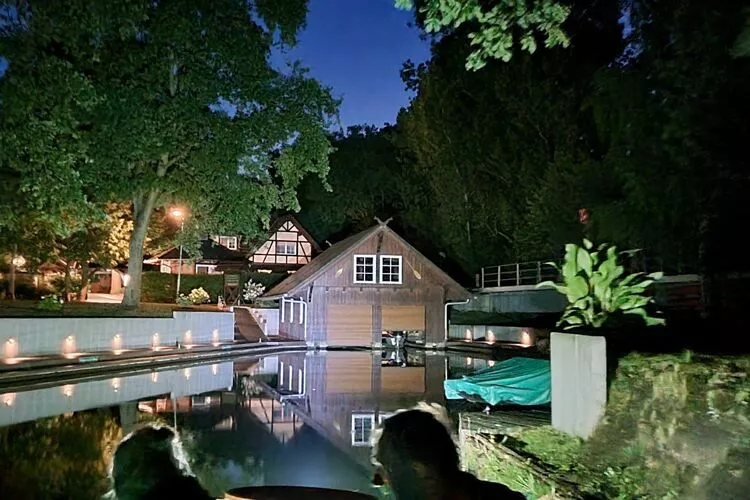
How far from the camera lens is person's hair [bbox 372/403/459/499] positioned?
208 centimetres

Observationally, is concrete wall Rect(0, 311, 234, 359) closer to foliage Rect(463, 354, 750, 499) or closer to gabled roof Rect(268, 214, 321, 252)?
foliage Rect(463, 354, 750, 499)

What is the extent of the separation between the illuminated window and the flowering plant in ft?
22.4

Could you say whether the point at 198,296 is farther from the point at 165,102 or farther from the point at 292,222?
the point at 165,102

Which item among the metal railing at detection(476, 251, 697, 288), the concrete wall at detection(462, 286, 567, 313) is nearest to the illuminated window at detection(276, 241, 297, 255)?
the concrete wall at detection(462, 286, 567, 313)

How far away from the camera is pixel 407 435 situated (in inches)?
84.7

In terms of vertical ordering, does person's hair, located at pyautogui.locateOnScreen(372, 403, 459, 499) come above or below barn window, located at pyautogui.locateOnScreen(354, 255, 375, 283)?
below

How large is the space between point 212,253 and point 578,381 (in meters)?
49.1

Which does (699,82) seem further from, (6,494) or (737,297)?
(6,494)

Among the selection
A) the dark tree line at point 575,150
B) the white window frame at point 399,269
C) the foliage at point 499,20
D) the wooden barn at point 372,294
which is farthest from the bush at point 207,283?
the foliage at point 499,20

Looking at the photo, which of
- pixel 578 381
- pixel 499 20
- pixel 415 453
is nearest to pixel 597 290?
pixel 578 381

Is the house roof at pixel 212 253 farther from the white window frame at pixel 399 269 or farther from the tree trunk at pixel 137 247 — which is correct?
the tree trunk at pixel 137 247

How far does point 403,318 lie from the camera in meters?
33.4

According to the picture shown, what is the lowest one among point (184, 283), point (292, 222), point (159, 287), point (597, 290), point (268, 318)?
point (268, 318)

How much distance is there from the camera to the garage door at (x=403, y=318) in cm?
3334
